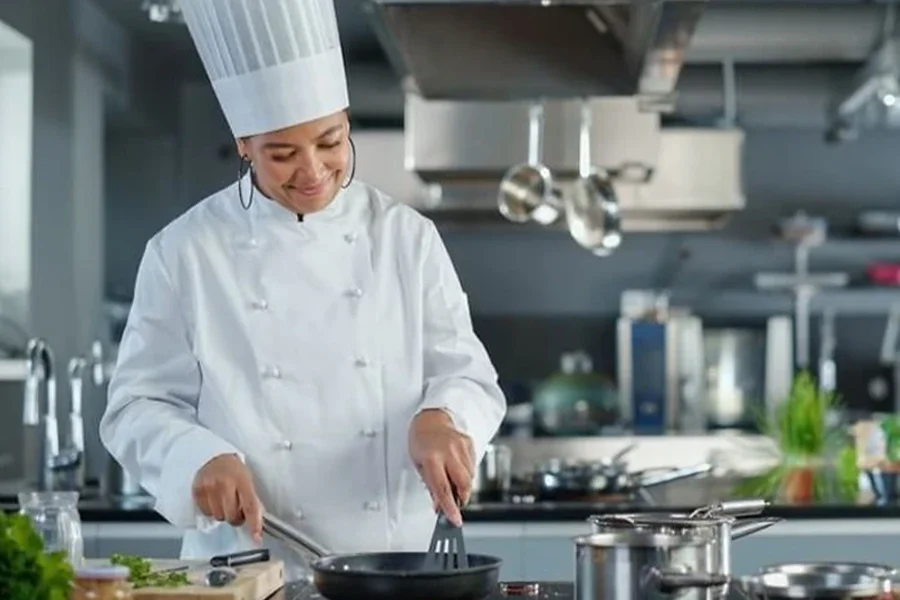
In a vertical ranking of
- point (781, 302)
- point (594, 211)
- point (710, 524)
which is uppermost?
point (594, 211)

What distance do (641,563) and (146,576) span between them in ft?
2.20

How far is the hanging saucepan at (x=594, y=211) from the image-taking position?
5.61 meters

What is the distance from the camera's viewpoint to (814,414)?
4.35m

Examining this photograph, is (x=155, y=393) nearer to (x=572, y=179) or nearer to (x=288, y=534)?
(x=288, y=534)

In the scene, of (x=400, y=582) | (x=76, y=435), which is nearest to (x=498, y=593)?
(x=400, y=582)

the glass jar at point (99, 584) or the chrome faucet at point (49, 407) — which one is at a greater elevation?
the chrome faucet at point (49, 407)

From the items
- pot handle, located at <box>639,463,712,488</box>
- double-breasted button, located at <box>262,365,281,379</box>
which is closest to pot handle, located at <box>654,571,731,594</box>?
double-breasted button, located at <box>262,365,281,379</box>

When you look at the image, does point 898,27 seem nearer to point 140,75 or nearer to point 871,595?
point 140,75

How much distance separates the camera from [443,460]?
7.73 feet

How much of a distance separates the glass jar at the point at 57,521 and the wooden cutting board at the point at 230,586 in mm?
77

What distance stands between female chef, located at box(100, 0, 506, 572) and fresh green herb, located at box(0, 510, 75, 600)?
31.7 inches

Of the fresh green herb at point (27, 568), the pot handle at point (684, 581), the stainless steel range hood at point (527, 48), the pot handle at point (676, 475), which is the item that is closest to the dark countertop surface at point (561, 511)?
the pot handle at point (676, 475)

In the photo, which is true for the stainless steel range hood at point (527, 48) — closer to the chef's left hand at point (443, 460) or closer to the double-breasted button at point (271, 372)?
the double-breasted button at point (271, 372)

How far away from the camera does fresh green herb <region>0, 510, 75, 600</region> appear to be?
1.62 m
